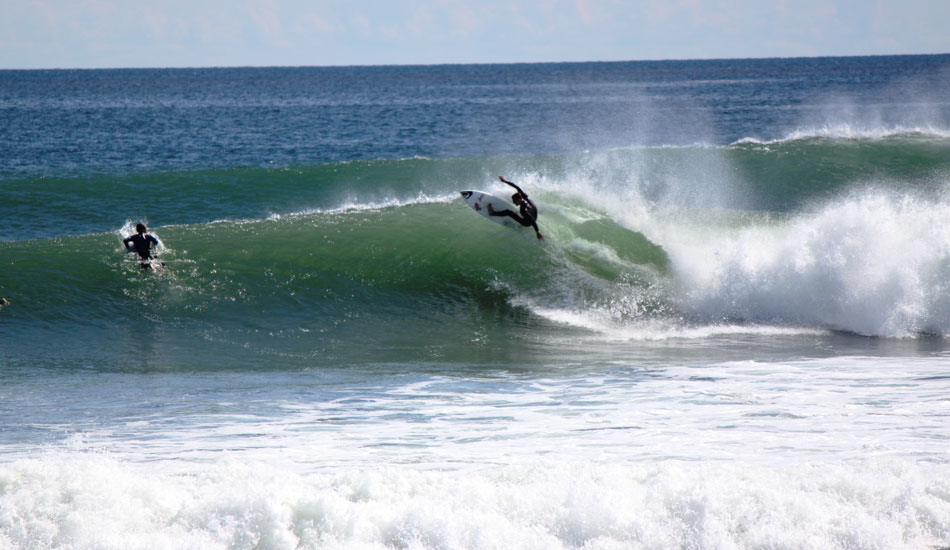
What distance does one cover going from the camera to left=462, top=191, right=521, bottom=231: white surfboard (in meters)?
16.8

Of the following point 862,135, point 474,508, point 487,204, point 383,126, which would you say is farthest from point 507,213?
point 383,126

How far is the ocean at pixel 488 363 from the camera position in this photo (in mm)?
6102

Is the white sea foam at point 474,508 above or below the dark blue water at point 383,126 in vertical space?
below

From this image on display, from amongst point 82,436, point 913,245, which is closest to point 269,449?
point 82,436

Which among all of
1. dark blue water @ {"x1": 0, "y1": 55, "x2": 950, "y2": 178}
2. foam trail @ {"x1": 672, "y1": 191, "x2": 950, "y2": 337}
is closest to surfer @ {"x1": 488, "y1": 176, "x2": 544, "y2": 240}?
foam trail @ {"x1": 672, "y1": 191, "x2": 950, "y2": 337}

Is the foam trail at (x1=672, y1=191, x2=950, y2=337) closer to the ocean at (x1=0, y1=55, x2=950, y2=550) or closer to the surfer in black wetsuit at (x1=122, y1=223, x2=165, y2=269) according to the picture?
the ocean at (x1=0, y1=55, x2=950, y2=550)

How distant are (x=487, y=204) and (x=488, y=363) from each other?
22.2 feet

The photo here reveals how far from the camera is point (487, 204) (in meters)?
17.1

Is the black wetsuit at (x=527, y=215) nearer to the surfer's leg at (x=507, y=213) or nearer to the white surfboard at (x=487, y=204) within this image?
the surfer's leg at (x=507, y=213)

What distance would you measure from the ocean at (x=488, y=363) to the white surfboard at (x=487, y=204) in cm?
24

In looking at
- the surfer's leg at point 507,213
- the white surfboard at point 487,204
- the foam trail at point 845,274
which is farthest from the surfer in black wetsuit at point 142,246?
the foam trail at point 845,274

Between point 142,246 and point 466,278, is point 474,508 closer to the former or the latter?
point 466,278

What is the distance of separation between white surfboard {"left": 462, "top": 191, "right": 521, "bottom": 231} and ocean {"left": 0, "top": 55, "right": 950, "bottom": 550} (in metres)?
0.24

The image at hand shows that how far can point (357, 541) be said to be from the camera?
5906mm
